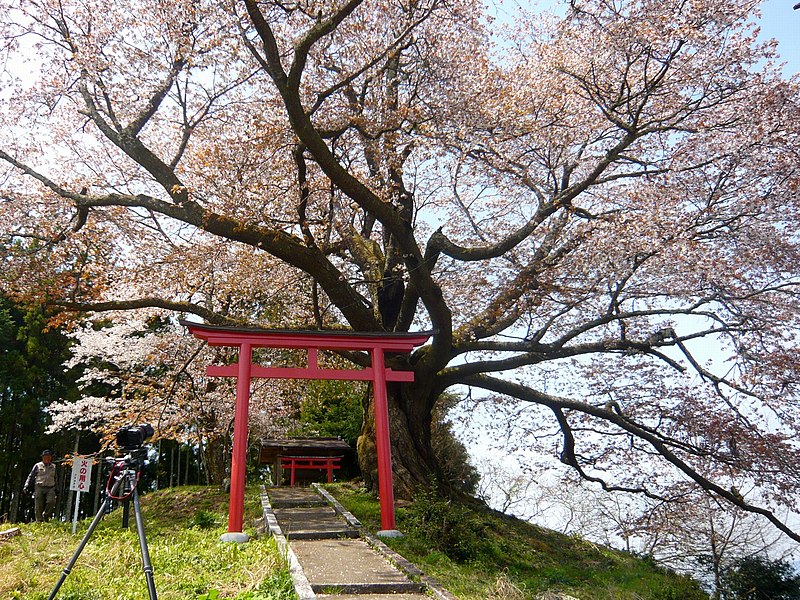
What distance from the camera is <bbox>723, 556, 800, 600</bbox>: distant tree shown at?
848 cm

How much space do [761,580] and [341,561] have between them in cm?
670

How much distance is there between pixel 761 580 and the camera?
8.65 meters

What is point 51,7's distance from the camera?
9.12 m

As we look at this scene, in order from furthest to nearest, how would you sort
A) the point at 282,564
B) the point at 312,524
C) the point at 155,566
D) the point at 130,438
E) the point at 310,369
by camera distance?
the point at 310,369, the point at 312,524, the point at 155,566, the point at 282,564, the point at 130,438

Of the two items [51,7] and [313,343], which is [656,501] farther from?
[51,7]

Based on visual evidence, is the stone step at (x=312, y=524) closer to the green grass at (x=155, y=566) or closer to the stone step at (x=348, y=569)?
the stone step at (x=348, y=569)

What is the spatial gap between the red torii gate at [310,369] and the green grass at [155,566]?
129 cm

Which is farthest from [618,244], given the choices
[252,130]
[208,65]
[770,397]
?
[208,65]

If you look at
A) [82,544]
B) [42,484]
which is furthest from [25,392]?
[82,544]

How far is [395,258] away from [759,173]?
6.29m

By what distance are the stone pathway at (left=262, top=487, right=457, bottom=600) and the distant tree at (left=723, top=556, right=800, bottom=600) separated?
19.1 ft

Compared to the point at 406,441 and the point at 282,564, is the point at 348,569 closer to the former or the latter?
the point at 282,564

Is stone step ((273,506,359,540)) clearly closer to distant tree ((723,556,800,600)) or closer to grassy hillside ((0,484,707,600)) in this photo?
grassy hillside ((0,484,707,600))

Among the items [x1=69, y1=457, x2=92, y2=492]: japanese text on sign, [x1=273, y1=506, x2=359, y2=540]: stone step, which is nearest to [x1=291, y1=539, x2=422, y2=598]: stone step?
[x1=273, y1=506, x2=359, y2=540]: stone step
